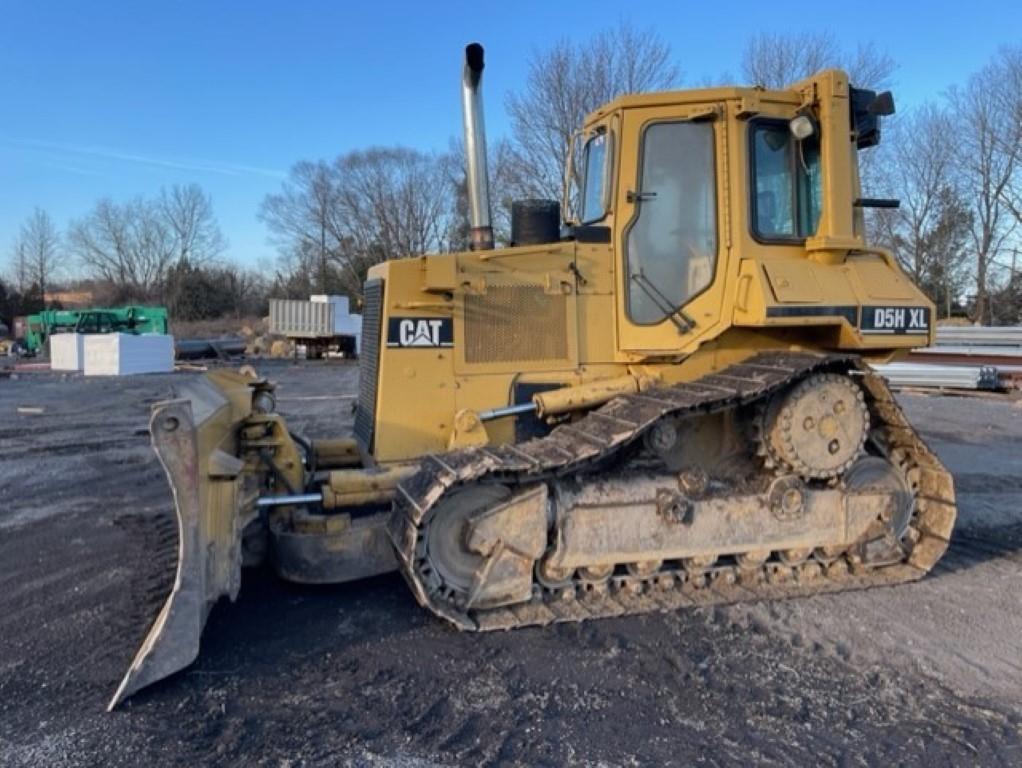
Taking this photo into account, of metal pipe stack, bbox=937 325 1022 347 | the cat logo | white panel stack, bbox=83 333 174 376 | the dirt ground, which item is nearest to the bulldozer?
the cat logo

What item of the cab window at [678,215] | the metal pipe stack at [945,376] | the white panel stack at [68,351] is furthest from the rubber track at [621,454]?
the white panel stack at [68,351]

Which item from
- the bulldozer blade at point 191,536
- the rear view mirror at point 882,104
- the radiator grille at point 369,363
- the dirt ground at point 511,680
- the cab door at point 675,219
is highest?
the rear view mirror at point 882,104

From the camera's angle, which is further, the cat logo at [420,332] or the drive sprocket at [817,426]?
the cat logo at [420,332]

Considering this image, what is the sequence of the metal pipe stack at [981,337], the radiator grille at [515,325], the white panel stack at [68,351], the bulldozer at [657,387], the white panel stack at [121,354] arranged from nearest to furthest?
1. the bulldozer at [657,387]
2. the radiator grille at [515,325]
3. the metal pipe stack at [981,337]
4. the white panel stack at [121,354]
5. the white panel stack at [68,351]

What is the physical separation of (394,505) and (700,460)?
6.30 feet

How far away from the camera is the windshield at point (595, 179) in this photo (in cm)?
521

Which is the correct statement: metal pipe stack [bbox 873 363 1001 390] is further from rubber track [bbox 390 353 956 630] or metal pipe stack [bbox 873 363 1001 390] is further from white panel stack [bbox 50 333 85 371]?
white panel stack [bbox 50 333 85 371]

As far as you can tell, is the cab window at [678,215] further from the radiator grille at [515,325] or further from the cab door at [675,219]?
the radiator grille at [515,325]

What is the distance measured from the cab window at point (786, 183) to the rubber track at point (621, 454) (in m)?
0.89

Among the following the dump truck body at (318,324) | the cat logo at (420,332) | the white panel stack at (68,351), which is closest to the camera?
the cat logo at (420,332)

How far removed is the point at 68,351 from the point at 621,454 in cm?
2674

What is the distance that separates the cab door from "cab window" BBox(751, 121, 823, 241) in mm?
312

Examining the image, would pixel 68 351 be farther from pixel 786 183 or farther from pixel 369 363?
pixel 786 183

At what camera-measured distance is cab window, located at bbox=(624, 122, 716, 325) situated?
512 centimetres
